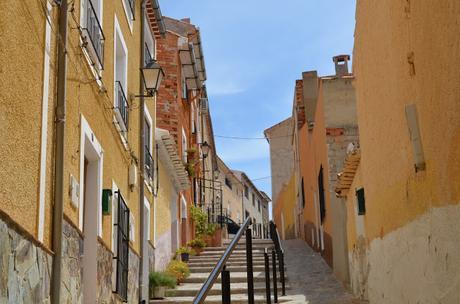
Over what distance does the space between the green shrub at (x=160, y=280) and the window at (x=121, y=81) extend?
3.70 meters

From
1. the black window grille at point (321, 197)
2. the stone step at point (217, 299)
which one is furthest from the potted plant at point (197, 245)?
the stone step at point (217, 299)

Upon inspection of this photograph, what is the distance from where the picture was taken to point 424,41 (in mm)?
5812

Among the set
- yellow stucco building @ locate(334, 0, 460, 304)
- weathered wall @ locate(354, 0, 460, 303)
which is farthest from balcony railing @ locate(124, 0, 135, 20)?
weathered wall @ locate(354, 0, 460, 303)

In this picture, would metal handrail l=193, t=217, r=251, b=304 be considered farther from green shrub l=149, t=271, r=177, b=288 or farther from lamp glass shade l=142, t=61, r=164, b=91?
green shrub l=149, t=271, r=177, b=288

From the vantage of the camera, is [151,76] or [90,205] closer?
[90,205]

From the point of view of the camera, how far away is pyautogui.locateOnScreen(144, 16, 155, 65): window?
14852 mm

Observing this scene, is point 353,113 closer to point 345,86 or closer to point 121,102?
point 345,86

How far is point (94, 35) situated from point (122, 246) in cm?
327

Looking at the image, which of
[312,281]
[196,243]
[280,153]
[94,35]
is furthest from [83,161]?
[280,153]

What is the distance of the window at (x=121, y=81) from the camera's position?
36.1 ft

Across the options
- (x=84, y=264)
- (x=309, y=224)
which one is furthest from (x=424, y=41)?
(x=309, y=224)

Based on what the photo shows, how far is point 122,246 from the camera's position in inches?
425

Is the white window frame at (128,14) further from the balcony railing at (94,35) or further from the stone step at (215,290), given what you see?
the stone step at (215,290)

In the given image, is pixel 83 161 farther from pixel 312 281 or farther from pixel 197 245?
pixel 197 245
